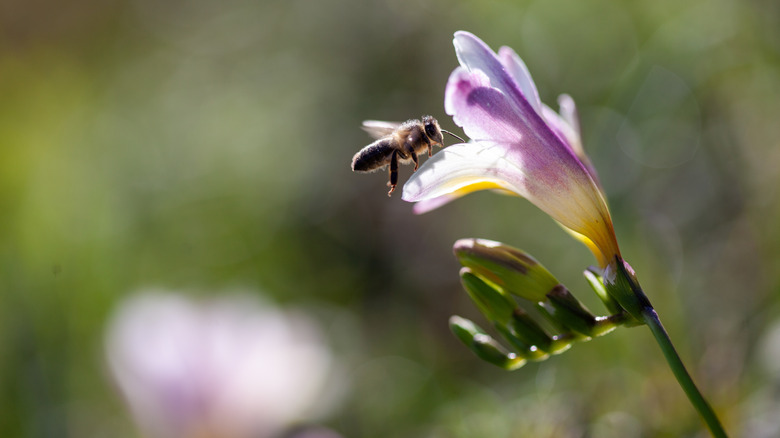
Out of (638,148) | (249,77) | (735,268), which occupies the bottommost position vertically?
(735,268)

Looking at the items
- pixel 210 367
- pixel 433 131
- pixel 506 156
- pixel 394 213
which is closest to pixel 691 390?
pixel 506 156

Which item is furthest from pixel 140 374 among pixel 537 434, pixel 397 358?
pixel 537 434

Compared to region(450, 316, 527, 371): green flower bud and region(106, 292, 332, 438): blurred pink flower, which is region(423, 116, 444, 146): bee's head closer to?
region(450, 316, 527, 371): green flower bud

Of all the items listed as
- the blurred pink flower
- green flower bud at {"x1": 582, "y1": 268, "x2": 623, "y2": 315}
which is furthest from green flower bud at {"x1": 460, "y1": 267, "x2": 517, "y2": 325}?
the blurred pink flower

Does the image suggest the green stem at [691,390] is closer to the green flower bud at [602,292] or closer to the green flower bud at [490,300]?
the green flower bud at [602,292]

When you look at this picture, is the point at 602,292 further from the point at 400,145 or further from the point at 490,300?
the point at 400,145

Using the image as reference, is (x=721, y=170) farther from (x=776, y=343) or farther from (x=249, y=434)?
(x=249, y=434)

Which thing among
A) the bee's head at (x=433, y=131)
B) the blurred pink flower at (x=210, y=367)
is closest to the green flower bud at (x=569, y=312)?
the bee's head at (x=433, y=131)
